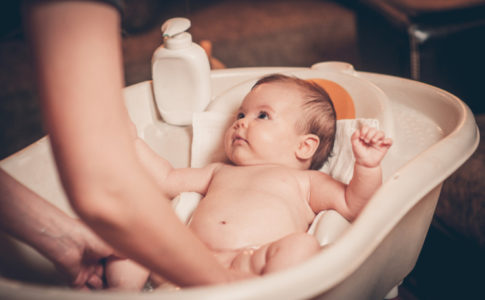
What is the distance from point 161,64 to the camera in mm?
961

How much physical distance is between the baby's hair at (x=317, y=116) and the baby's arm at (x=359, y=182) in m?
0.11

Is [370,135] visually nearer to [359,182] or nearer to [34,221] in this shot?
[359,182]

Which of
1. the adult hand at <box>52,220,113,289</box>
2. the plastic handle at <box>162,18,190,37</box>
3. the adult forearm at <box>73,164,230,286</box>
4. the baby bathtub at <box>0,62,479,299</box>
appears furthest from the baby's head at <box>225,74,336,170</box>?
the adult forearm at <box>73,164,230,286</box>

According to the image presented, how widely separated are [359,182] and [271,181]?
0.52 feet

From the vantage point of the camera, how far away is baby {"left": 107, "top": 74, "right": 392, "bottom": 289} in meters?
0.65

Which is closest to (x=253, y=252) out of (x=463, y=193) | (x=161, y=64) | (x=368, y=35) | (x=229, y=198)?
(x=229, y=198)

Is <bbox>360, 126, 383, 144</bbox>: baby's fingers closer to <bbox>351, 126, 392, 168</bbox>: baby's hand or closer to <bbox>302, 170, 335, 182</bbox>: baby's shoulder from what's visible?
<bbox>351, 126, 392, 168</bbox>: baby's hand

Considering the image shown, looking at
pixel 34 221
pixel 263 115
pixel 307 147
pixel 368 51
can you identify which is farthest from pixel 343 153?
pixel 368 51

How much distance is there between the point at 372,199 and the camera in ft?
1.79

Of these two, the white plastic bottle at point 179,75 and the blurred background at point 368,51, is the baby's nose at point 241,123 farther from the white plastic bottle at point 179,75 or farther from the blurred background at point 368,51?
the blurred background at point 368,51

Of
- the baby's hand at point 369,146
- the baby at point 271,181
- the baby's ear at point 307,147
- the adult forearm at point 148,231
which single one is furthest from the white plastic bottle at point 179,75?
the adult forearm at point 148,231

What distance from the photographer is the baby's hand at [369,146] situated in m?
0.68

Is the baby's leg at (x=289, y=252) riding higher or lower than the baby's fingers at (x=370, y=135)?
lower

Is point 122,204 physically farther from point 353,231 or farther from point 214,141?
point 214,141
